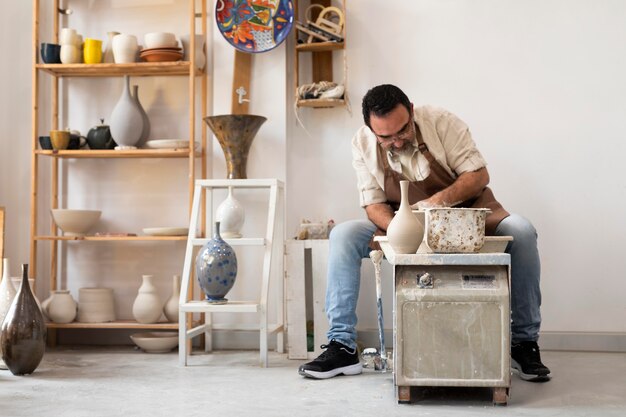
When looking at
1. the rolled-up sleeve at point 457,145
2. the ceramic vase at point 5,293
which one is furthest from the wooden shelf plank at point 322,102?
the ceramic vase at point 5,293

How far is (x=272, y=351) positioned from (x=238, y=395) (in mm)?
1148

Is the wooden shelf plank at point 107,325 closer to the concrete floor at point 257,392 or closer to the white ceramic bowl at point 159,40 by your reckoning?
the concrete floor at point 257,392

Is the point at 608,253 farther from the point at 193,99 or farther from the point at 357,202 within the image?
the point at 193,99

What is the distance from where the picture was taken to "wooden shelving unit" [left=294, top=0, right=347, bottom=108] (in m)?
3.86

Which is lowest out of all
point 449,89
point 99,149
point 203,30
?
point 99,149

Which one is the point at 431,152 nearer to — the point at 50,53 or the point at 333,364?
the point at 333,364

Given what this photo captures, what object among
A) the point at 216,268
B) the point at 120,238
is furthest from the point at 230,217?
the point at 120,238

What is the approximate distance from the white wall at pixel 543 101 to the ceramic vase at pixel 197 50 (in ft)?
2.55

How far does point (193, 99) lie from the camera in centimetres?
378

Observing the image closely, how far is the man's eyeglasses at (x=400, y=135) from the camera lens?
3.03 m

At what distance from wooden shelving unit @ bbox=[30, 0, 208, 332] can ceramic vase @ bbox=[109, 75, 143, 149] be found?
0.08 meters

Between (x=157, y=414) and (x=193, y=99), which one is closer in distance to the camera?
(x=157, y=414)

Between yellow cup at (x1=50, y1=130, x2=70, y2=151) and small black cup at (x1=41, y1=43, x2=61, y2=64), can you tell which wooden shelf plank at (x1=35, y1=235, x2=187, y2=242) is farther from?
small black cup at (x1=41, y1=43, x2=61, y2=64)

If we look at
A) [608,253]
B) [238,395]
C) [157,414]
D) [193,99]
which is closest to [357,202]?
[193,99]
